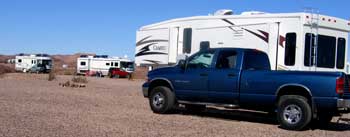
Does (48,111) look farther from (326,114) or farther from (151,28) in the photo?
(151,28)

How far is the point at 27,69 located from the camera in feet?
222

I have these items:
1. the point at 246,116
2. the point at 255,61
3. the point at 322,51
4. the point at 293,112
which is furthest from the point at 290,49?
the point at 293,112

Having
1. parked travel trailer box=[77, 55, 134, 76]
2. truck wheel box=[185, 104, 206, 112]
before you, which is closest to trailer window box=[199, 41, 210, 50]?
truck wheel box=[185, 104, 206, 112]

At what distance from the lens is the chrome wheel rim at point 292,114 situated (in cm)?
1248

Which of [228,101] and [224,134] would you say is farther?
[228,101]

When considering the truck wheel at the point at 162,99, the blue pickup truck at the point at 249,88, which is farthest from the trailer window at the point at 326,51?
the truck wheel at the point at 162,99

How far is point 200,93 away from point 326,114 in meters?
3.20

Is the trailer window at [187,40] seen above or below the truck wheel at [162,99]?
above

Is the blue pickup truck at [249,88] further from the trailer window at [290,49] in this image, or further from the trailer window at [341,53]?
the trailer window at [341,53]

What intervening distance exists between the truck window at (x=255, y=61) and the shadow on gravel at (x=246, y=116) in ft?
4.51

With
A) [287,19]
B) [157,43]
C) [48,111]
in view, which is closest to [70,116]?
[48,111]

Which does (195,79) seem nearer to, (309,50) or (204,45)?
(309,50)

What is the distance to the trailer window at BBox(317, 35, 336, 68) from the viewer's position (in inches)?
678

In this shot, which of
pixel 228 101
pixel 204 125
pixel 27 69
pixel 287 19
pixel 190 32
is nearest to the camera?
pixel 204 125
